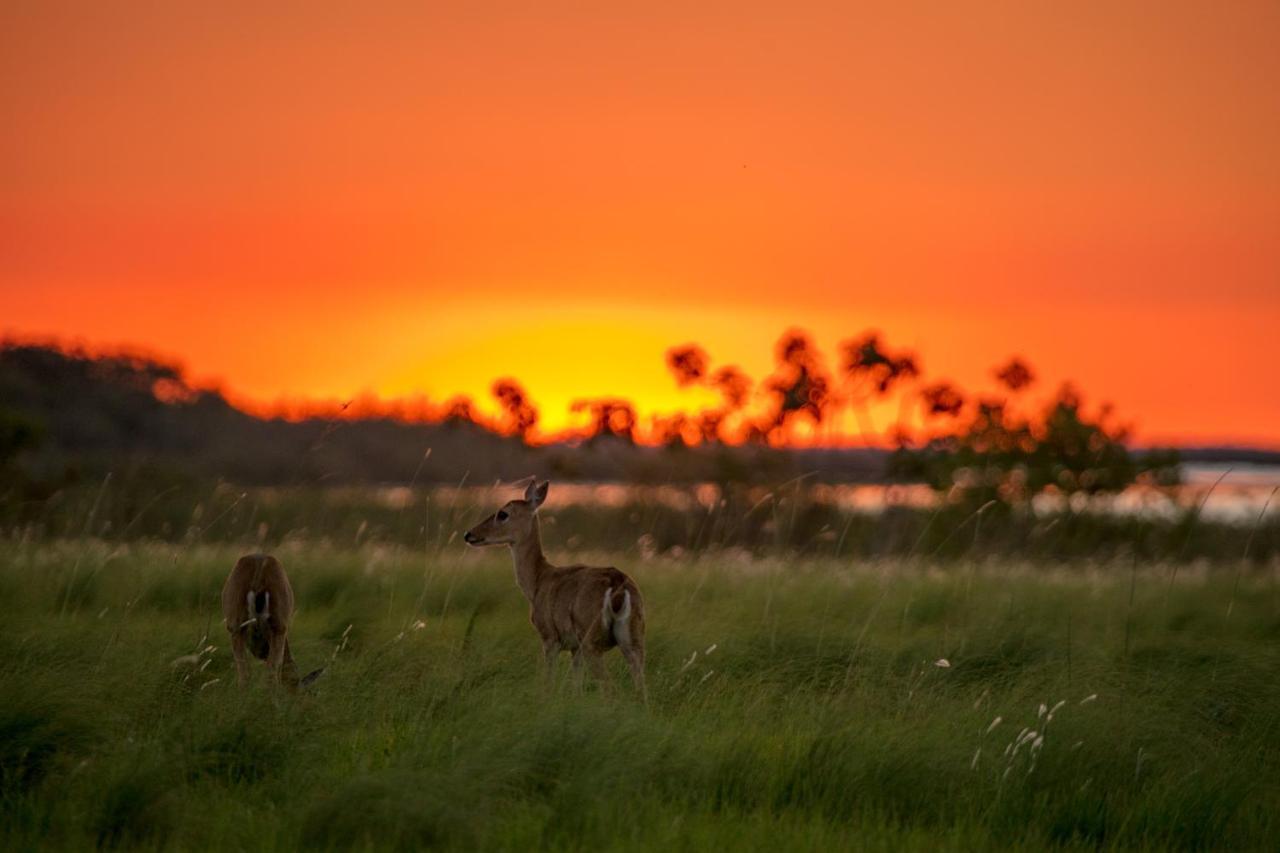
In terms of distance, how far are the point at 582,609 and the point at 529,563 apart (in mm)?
1412

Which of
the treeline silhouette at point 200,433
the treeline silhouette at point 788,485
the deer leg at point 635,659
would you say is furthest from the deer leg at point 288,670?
the treeline silhouette at point 200,433

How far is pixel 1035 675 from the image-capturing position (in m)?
10.1

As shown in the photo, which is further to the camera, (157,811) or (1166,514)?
(1166,514)

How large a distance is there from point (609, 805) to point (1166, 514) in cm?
2211

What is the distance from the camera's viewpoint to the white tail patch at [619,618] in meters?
9.68

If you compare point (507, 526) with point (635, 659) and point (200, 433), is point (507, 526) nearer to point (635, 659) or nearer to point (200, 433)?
point (635, 659)

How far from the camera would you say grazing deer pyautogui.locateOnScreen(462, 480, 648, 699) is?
971 cm

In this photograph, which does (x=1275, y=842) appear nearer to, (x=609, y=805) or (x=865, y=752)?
(x=865, y=752)

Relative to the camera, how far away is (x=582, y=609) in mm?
9984

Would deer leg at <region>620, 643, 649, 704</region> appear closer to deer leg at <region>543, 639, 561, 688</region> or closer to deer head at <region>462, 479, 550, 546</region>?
deer leg at <region>543, 639, 561, 688</region>

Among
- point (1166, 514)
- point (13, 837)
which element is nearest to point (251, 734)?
point (13, 837)

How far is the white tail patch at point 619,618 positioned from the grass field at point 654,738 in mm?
371

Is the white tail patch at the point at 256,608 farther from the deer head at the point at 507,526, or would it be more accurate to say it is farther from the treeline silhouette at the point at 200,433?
the treeline silhouette at the point at 200,433

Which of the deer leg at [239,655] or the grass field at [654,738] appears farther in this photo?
the deer leg at [239,655]
